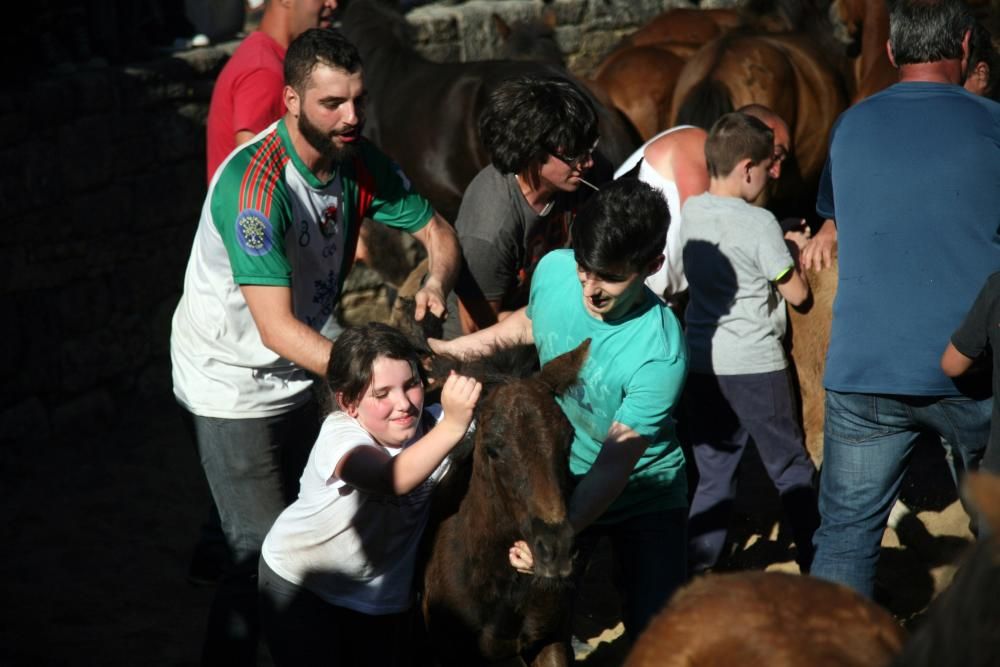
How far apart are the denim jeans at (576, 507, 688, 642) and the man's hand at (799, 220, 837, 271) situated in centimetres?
151

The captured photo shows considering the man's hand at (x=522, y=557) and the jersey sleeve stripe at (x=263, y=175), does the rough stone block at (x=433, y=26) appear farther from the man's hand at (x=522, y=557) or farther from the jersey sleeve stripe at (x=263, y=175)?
the man's hand at (x=522, y=557)

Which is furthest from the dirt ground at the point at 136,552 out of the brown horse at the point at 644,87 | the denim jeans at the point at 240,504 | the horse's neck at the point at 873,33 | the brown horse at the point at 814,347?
the brown horse at the point at 644,87

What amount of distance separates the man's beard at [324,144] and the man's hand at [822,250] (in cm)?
182

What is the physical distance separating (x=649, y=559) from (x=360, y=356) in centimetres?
98

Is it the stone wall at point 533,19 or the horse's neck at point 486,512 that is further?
the stone wall at point 533,19

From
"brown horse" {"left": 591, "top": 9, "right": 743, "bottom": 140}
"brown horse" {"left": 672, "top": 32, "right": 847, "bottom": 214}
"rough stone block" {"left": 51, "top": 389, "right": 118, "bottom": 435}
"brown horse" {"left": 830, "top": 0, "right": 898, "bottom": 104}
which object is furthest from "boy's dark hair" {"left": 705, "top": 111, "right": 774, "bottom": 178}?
"rough stone block" {"left": 51, "top": 389, "right": 118, "bottom": 435}

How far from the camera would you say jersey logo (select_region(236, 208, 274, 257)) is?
3387 mm

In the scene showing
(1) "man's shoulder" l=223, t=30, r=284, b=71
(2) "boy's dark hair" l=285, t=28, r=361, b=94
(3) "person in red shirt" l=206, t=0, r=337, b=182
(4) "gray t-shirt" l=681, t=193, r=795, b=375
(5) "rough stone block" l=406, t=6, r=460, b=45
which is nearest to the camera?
(2) "boy's dark hair" l=285, t=28, r=361, b=94

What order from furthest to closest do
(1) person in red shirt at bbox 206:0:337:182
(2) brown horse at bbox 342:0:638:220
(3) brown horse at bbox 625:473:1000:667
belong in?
1. (2) brown horse at bbox 342:0:638:220
2. (1) person in red shirt at bbox 206:0:337:182
3. (3) brown horse at bbox 625:473:1000:667

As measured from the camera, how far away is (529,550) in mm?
2779

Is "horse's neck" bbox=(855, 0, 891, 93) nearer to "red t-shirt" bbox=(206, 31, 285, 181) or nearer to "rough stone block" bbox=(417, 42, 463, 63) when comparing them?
"rough stone block" bbox=(417, 42, 463, 63)

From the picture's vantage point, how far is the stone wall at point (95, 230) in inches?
254

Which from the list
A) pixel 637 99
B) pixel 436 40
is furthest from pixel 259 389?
pixel 436 40

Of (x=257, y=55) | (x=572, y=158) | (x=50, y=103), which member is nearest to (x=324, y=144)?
(x=572, y=158)
